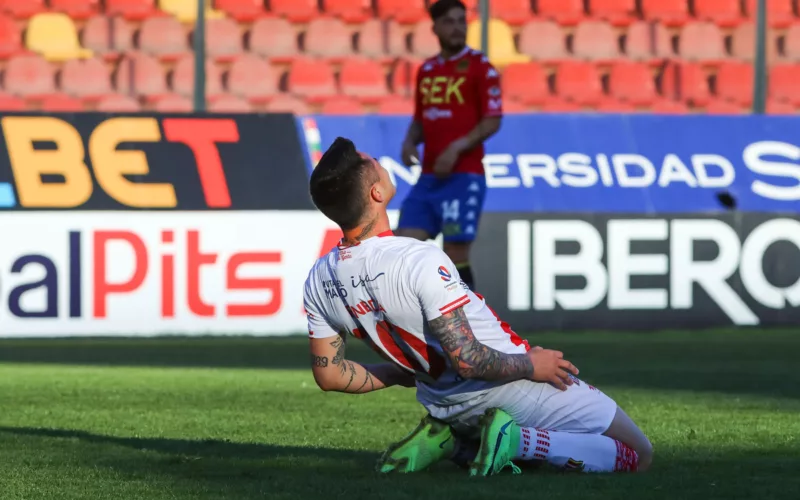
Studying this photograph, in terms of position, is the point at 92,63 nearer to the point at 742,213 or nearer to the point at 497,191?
the point at 497,191

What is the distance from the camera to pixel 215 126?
10508 millimetres

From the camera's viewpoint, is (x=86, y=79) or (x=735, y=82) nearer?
(x=86, y=79)

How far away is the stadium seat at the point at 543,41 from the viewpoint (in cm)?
1380

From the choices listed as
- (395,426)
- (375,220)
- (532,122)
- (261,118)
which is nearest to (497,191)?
(532,122)

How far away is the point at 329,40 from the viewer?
13.5 m

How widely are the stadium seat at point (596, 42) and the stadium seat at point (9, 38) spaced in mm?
5285

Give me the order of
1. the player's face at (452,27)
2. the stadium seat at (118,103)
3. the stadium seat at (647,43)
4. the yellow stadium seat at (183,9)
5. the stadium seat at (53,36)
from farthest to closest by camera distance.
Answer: the stadium seat at (647,43)
the stadium seat at (53,36)
the yellow stadium seat at (183,9)
the stadium seat at (118,103)
the player's face at (452,27)

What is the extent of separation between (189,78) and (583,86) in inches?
147

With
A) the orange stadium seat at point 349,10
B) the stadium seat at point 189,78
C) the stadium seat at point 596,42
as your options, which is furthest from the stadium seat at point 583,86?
the stadium seat at point 189,78

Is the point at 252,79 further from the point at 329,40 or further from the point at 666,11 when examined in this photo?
the point at 666,11

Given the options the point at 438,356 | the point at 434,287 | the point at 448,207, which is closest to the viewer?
the point at 434,287

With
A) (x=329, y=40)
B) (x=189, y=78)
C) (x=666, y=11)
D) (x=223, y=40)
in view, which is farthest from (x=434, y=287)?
(x=666, y=11)

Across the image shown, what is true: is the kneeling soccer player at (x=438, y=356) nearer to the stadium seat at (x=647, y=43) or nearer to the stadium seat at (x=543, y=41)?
the stadium seat at (x=543, y=41)

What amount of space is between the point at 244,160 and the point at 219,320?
1.20 meters
